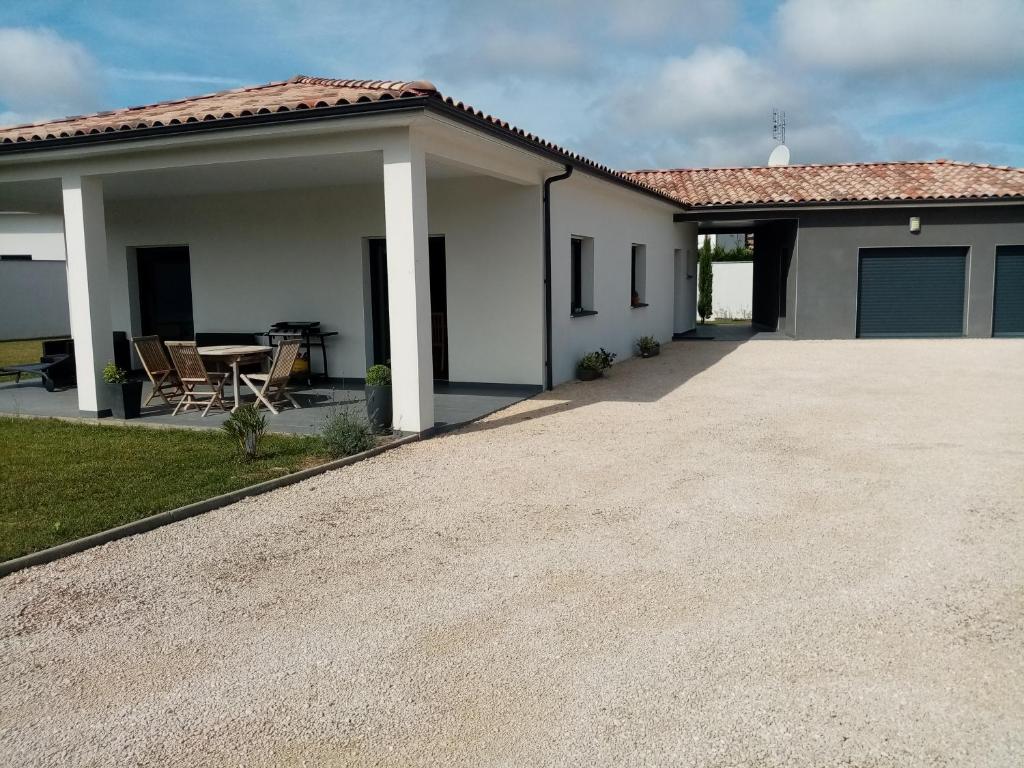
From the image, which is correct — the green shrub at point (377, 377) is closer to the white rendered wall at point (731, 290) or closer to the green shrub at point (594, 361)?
the green shrub at point (594, 361)

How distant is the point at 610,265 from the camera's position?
48.8 feet

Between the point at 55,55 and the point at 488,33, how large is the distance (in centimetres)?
1511

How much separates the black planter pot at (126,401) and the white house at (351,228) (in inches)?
12.1

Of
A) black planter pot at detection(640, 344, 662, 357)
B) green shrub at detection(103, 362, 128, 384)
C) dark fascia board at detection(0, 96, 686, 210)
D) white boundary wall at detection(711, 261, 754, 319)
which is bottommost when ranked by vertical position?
black planter pot at detection(640, 344, 662, 357)

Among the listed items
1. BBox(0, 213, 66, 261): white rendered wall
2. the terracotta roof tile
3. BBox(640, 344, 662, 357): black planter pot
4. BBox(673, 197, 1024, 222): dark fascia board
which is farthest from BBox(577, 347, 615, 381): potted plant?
BBox(0, 213, 66, 261): white rendered wall

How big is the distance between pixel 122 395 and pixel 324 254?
4148mm

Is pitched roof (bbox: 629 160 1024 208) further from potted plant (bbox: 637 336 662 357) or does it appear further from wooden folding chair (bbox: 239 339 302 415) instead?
wooden folding chair (bbox: 239 339 302 415)

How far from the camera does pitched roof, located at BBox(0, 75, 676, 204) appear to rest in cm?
775

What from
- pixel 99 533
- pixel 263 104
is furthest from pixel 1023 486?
pixel 263 104

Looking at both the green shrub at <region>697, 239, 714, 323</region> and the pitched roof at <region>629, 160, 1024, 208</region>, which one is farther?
the green shrub at <region>697, 239, 714, 323</region>

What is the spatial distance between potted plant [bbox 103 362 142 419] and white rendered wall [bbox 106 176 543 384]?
12.1ft

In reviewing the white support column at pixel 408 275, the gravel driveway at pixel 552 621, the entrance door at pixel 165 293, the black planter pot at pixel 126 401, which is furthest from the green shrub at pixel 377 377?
the entrance door at pixel 165 293

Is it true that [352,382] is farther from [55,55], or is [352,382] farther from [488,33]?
[55,55]

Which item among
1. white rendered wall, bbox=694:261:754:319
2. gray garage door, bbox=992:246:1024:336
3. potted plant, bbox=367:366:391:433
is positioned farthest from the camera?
white rendered wall, bbox=694:261:754:319
